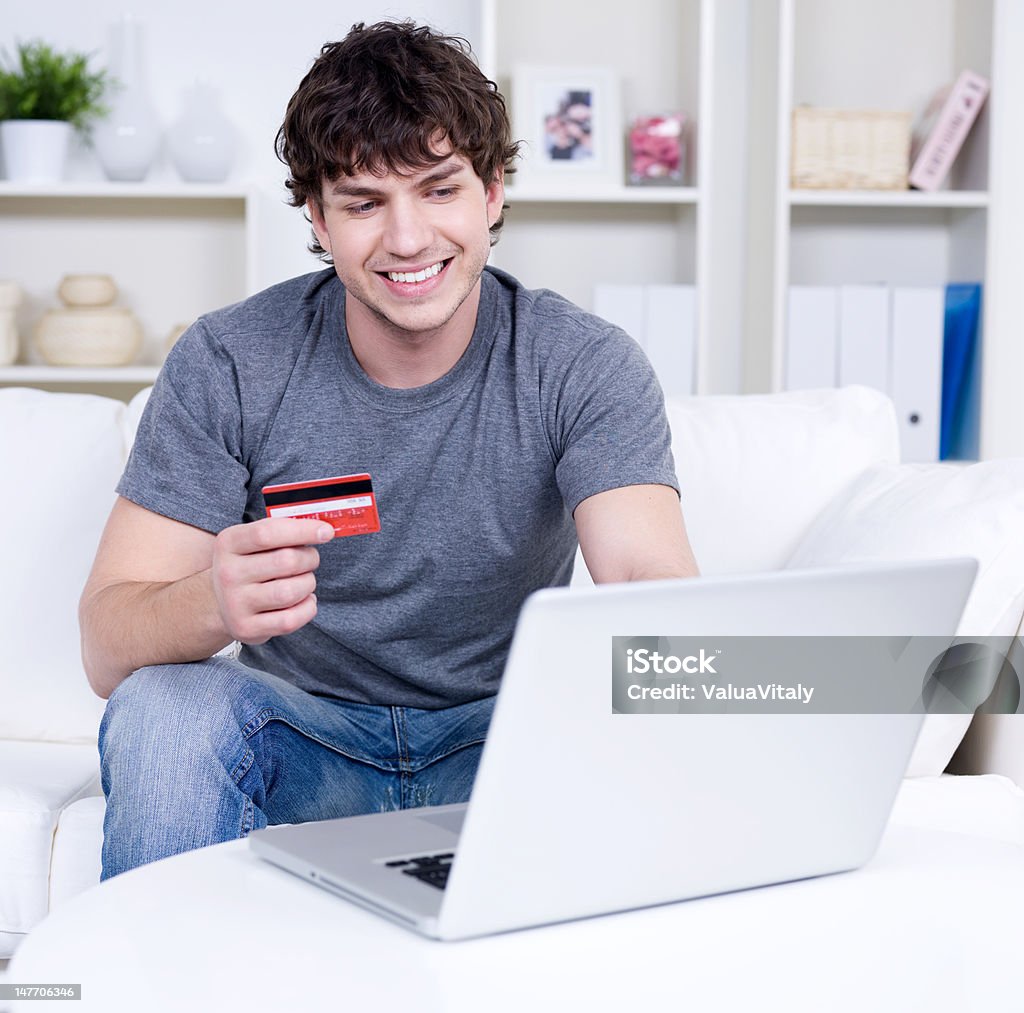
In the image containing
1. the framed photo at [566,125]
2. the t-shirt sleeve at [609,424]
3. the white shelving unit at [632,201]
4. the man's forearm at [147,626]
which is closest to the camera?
the man's forearm at [147,626]

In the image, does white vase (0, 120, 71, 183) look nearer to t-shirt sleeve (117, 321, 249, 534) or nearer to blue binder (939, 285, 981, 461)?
t-shirt sleeve (117, 321, 249, 534)

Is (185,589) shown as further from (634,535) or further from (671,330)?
(671,330)

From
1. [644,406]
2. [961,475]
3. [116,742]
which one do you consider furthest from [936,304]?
[116,742]

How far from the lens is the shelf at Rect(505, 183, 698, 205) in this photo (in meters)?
2.63

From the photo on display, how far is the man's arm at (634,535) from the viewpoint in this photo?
121cm

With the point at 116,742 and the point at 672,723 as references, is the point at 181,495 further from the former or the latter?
the point at 672,723

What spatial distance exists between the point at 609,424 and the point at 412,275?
9.7 inches

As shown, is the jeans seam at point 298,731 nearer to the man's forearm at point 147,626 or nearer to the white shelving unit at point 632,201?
the man's forearm at point 147,626

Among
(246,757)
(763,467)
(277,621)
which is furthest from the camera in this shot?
(763,467)

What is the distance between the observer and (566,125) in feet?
8.86

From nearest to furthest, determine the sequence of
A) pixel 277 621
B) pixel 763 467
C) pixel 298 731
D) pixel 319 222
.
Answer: pixel 277 621 → pixel 298 731 → pixel 319 222 → pixel 763 467

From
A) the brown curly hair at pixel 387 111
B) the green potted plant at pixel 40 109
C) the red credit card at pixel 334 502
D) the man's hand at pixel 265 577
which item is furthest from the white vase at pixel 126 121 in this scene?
the red credit card at pixel 334 502

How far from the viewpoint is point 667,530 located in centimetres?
125

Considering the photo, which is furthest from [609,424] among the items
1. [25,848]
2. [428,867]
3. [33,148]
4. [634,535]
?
[33,148]
